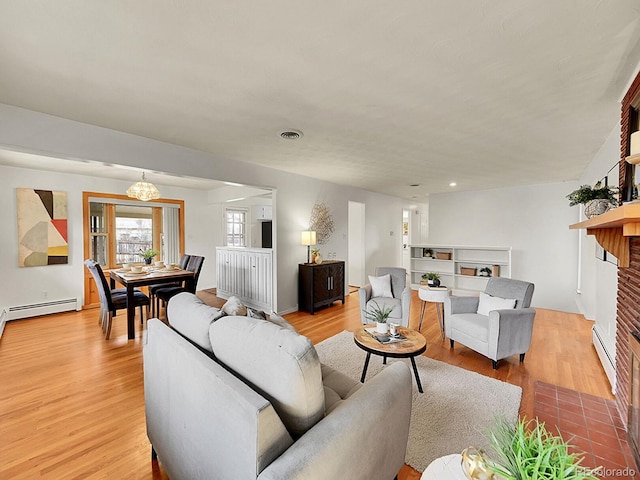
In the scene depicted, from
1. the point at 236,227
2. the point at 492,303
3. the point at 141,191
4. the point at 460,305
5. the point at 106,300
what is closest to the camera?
the point at 492,303

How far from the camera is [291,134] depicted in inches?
112

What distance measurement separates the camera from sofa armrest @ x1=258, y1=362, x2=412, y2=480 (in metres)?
0.94

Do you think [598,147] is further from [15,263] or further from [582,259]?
[15,263]

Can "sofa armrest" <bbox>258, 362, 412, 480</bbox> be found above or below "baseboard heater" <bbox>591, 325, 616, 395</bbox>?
above

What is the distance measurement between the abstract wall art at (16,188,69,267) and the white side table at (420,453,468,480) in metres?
5.94

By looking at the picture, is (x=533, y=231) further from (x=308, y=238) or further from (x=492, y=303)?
(x=308, y=238)

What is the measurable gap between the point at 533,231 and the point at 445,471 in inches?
230

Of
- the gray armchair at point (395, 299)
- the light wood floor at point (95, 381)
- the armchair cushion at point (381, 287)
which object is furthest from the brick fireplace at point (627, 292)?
the armchair cushion at point (381, 287)

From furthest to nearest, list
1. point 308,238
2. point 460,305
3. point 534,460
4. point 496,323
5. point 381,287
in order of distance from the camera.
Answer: point 308,238
point 381,287
point 460,305
point 496,323
point 534,460

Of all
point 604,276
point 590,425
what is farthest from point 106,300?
point 604,276

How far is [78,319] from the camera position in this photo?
4.35 meters

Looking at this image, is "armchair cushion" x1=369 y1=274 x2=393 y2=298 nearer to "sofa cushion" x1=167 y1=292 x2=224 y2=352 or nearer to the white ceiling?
the white ceiling

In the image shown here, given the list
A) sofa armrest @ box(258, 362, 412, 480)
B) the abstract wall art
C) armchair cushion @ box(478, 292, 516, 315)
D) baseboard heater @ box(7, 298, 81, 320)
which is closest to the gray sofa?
sofa armrest @ box(258, 362, 412, 480)

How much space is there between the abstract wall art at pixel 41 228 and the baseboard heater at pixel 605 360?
7.23 metres
